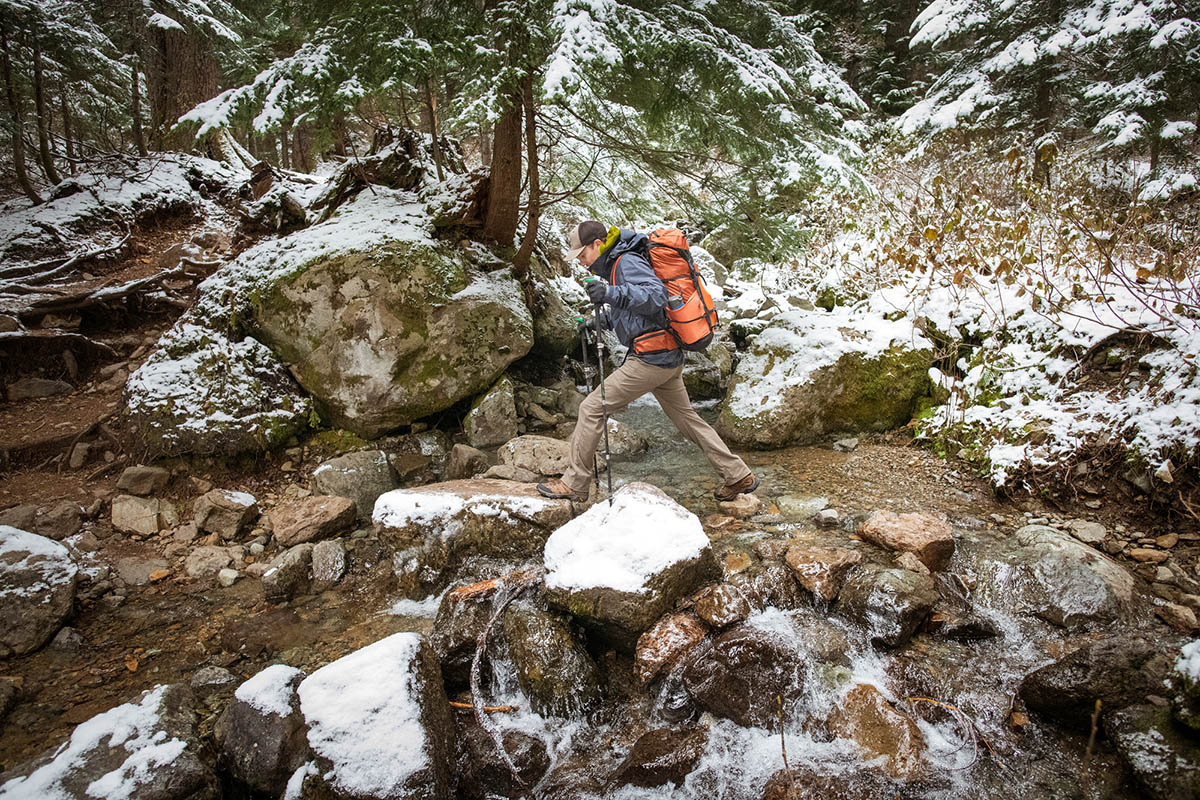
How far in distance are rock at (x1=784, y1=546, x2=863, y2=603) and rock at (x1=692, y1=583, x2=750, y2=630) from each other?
0.56 metres

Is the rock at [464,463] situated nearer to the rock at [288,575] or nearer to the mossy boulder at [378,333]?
the mossy boulder at [378,333]

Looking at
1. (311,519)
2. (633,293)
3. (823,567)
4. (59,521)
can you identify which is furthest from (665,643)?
(59,521)

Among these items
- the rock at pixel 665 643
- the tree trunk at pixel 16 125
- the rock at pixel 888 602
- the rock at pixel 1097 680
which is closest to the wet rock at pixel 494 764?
the rock at pixel 665 643

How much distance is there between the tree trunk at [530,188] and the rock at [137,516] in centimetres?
531

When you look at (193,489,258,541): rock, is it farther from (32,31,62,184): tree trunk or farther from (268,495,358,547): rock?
(32,31,62,184): tree trunk

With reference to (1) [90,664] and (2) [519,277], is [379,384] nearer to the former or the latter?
(2) [519,277]

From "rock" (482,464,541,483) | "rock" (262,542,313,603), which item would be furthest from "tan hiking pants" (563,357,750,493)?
"rock" (262,542,313,603)

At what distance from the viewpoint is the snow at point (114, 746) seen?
2.70 metres

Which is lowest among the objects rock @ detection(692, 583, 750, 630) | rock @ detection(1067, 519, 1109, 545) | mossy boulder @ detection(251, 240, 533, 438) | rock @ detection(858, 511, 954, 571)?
rock @ detection(692, 583, 750, 630)

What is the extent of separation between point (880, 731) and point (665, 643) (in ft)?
4.56

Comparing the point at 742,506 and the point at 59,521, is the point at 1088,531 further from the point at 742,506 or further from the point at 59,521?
the point at 59,521

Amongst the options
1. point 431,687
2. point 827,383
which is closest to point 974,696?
point 431,687

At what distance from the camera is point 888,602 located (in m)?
3.75

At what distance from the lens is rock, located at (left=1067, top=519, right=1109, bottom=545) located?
4.23m
